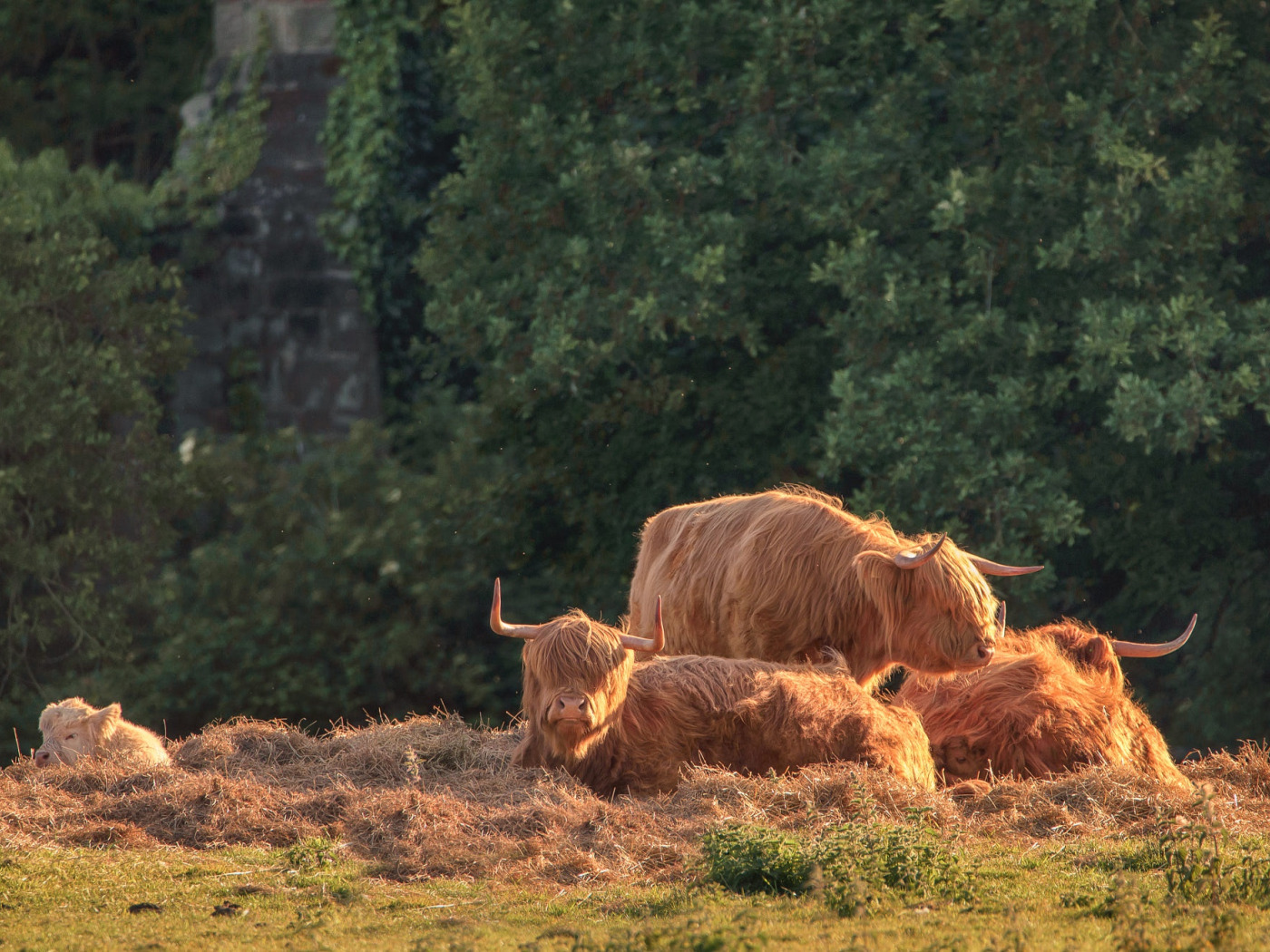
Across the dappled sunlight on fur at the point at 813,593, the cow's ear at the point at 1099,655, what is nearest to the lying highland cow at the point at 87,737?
the dappled sunlight on fur at the point at 813,593

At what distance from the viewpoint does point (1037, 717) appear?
8047 millimetres

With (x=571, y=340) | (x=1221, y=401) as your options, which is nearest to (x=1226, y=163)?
(x=1221, y=401)

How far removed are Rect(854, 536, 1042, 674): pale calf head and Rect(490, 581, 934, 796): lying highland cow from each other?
2.60ft

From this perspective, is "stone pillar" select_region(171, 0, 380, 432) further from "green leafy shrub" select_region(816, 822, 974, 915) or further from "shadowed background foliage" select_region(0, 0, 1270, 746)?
"green leafy shrub" select_region(816, 822, 974, 915)

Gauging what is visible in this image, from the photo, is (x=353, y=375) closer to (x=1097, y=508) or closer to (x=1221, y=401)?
(x=1097, y=508)

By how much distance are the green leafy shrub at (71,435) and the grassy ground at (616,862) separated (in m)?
10.3

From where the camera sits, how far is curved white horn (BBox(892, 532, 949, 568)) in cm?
824

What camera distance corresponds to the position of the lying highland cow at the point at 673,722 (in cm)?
740

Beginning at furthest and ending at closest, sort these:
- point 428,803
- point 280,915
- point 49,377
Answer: point 49,377 → point 428,803 → point 280,915

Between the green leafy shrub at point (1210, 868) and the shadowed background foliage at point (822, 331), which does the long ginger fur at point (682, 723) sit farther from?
the shadowed background foliage at point (822, 331)

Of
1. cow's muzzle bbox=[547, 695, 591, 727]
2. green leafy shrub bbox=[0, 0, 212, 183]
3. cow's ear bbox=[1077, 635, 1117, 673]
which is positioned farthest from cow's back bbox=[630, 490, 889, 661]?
green leafy shrub bbox=[0, 0, 212, 183]

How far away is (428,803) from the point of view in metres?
7.04

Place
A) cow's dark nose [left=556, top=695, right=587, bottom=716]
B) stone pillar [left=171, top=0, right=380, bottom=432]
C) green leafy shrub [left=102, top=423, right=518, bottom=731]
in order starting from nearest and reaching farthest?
cow's dark nose [left=556, top=695, right=587, bottom=716] < green leafy shrub [left=102, top=423, right=518, bottom=731] < stone pillar [left=171, top=0, right=380, bottom=432]

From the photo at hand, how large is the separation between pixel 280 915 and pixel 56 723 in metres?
3.77
